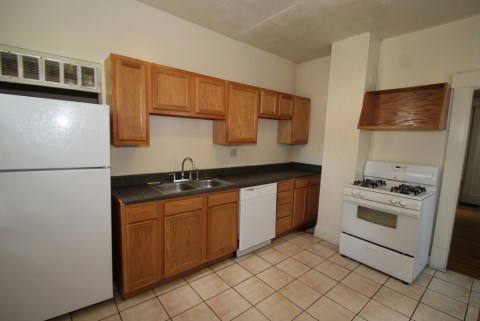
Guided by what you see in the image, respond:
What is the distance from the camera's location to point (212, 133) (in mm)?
3006

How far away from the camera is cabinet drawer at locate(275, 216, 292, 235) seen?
309 cm

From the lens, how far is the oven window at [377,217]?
7.76 ft

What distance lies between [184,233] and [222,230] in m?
0.46

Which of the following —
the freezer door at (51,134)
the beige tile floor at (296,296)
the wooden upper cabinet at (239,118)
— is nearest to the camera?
the freezer door at (51,134)

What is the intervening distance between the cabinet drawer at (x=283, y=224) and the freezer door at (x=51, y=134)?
7.32 feet

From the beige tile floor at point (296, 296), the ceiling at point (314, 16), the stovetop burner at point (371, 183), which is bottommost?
the beige tile floor at point (296, 296)

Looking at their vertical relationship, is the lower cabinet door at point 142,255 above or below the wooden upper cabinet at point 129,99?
below

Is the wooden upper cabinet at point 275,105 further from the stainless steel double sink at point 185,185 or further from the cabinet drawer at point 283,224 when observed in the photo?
the cabinet drawer at point 283,224

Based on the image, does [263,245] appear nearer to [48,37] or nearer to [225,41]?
[225,41]

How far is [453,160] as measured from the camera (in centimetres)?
243

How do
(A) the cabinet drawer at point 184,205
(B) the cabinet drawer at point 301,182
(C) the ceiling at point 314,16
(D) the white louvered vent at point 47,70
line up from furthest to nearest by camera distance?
(B) the cabinet drawer at point 301,182 → (C) the ceiling at point 314,16 → (A) the cabinet drawer at point 184,205 → (D) the white louvered vent at point 47,70

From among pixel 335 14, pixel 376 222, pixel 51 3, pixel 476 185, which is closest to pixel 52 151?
pixel 51 3

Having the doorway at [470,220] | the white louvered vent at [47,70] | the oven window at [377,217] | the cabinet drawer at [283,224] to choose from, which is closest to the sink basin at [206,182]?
the cabinet drawer at [283,224]

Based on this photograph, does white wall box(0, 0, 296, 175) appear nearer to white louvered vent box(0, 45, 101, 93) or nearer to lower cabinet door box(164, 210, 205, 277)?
white louvered vent box(0, 45, 101, 93)
